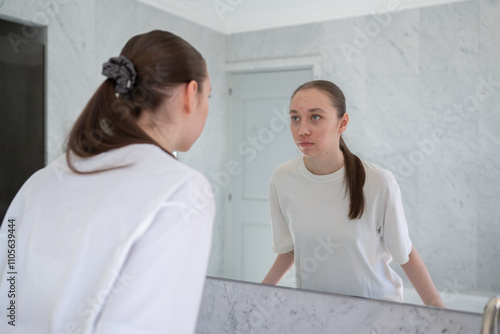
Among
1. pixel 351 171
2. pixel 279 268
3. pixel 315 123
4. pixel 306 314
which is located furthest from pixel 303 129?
pixel 306 314

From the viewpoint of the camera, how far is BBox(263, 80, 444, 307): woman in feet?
3.87

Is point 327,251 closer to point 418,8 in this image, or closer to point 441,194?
point 441,194

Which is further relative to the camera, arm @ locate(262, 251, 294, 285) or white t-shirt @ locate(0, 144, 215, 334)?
arm @ locate(262, 251, 294, 285)

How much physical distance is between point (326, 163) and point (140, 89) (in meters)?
0.62

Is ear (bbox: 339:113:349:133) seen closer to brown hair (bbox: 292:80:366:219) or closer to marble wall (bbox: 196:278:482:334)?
brown hair (bbox: 292:80:366:219)

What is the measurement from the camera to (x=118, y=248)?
60 centimetres

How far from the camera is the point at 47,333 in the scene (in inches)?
26.0

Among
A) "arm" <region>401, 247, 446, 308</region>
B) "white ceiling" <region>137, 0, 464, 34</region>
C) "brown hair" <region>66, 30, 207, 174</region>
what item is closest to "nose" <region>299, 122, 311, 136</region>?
"white ceiling" <region>137, 0, 464, 34</region>

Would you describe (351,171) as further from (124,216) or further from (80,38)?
(80,38)

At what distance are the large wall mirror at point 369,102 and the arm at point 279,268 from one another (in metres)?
0.02

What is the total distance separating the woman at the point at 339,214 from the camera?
1181 mm

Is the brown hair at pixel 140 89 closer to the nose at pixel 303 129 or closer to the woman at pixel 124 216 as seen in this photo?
the woman at pixel 124 216

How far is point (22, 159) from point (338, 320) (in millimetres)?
1203

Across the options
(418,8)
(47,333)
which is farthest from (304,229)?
(47,333)
